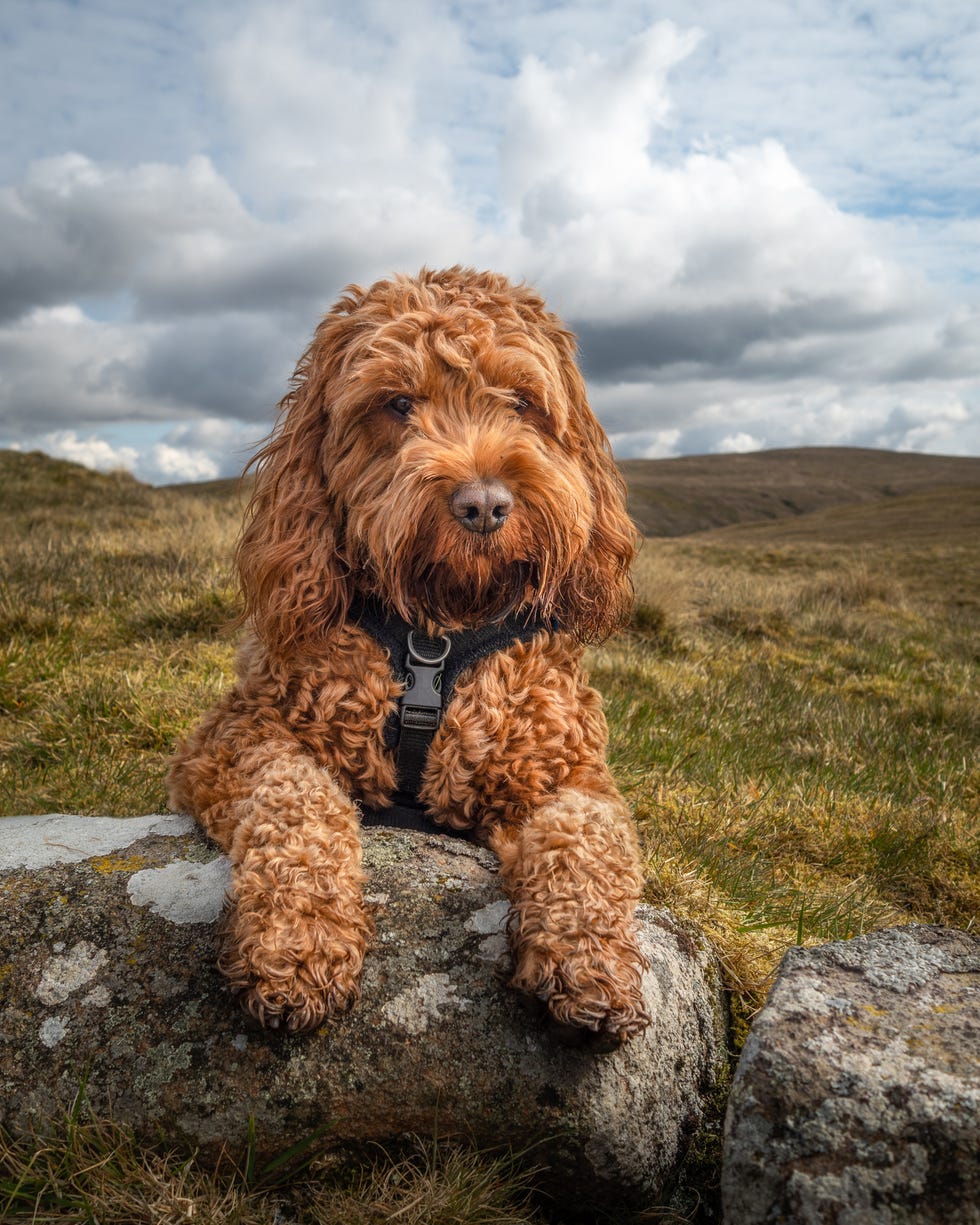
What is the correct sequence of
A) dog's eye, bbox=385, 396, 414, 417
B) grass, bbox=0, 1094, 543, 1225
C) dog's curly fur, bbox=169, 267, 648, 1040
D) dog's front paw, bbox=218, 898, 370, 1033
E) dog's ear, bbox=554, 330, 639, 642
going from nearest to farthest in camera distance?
grass, bbox=0, 1094, 543, 1225
dog's front paw, bbox=218, 898, 370, 1033
dog's curly fur, bbox=169, 267, 648, 1040
dog's eye, bbox=385, 396, 414, 417
dog's ear, bbox=554, 330, 639, 642

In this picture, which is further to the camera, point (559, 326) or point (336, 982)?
point (559, 326)

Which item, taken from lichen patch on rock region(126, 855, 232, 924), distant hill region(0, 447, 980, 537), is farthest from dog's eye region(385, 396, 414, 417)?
distant hill region(0, 447, 980, 537)

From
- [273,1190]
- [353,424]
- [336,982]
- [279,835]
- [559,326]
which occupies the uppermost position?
[559,326]

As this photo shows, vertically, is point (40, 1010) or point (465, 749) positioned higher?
point (465, 749)

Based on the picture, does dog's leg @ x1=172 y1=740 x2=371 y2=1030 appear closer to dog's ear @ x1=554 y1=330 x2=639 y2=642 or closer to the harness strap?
the harness strap

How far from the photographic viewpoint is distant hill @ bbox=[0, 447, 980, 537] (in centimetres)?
9719

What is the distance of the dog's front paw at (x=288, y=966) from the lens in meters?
2.37

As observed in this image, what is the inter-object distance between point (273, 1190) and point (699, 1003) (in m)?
1.38

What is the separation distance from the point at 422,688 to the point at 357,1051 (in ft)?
3.68

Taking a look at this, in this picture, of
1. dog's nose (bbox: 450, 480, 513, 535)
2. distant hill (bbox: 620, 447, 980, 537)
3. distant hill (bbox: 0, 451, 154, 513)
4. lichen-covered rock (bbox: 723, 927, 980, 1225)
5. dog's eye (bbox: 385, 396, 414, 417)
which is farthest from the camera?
distant hill (bbox: 620, 447, 980, 537)

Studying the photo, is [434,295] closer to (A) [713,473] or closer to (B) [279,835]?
(B) [279,835]

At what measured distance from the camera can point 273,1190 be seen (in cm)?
239

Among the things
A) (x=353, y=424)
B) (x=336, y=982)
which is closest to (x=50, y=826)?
(x=336, y=982)

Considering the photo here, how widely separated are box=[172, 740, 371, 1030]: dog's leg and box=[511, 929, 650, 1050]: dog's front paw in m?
0.51
